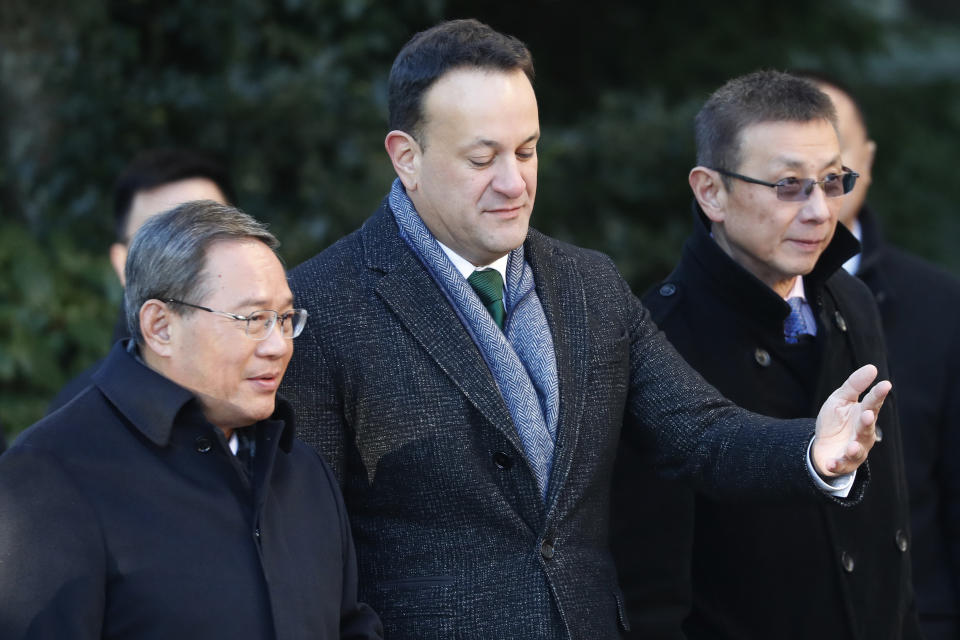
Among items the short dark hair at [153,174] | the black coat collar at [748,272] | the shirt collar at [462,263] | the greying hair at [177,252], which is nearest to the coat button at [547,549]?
the shirt collar at [462,263]

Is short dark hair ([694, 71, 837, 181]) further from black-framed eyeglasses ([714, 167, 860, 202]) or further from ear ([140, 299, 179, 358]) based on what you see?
ear ([140, 299, 179, 358])

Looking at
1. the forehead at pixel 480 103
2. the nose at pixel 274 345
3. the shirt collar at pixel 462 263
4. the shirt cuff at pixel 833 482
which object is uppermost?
the forehead at pixel 480 103

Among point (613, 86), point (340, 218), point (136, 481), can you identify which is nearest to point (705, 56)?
point (613, 86)

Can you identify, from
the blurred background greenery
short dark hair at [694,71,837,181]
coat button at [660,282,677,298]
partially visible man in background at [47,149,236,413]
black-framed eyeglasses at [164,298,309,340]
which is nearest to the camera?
black-framed eyeglasses at [164,298,309,340]

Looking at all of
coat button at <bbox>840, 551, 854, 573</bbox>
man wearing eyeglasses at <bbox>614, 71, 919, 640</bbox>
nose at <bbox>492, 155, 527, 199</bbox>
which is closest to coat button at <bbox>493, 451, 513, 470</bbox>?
nose at <bbox>492, 155, 527, 199</bbox>

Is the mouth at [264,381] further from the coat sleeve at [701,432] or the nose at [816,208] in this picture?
the nose at [816,208]

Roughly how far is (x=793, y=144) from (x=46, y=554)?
2.04 meters

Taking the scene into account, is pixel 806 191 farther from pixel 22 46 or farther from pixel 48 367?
pixel 22 46

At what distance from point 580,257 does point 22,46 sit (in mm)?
4389

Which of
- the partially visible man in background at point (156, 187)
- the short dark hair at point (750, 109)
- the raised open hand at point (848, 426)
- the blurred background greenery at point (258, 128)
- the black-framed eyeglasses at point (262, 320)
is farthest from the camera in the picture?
the blurred background greenery at point (258, 128)

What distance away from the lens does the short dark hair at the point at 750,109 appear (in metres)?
3.63

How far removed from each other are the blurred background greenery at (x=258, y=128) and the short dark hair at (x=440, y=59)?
332 centimetres

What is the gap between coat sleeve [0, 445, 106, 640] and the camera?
2498 mm

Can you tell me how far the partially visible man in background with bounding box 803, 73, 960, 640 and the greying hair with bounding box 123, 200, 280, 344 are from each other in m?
2.22
